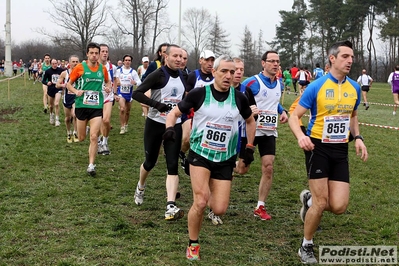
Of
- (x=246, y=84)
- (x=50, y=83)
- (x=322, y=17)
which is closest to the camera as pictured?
(x=246, y=84)

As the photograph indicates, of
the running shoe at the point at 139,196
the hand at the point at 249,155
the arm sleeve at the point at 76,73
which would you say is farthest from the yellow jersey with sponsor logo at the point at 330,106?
the arm sleeve at the point at 76,73

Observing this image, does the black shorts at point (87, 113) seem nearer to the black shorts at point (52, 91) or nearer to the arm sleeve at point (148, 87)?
the arm sleeve at point (148, 87)

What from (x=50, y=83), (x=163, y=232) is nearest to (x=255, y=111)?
(x=163, y=232)

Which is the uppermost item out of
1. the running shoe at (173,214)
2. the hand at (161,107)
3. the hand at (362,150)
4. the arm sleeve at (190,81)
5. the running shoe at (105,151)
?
the arm sleeve at (190,81)

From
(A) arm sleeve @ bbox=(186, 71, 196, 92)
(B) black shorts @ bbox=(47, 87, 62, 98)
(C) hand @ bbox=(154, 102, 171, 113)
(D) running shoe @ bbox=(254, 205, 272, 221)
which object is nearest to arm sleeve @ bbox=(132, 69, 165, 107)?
(C) hand @ bbox=(154, 102, 171, 113)

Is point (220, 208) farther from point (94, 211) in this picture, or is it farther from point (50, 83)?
point (50, 83)

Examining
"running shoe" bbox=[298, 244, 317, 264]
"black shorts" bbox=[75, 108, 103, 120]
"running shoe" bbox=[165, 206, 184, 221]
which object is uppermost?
"black shorts" bbox=[75, 108, 103, 120]

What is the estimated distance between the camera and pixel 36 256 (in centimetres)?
445

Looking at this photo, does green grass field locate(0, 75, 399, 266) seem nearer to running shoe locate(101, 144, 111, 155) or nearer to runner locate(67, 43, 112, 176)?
running shoe locate(101, 144, 111, 155)

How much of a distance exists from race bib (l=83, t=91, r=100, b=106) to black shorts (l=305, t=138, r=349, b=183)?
4.60m

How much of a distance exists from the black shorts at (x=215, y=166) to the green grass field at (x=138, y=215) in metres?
0.83

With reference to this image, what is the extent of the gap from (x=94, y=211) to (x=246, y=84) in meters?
2.58

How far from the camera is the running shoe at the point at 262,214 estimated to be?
232 inches

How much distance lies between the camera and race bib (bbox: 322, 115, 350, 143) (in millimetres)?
4481
